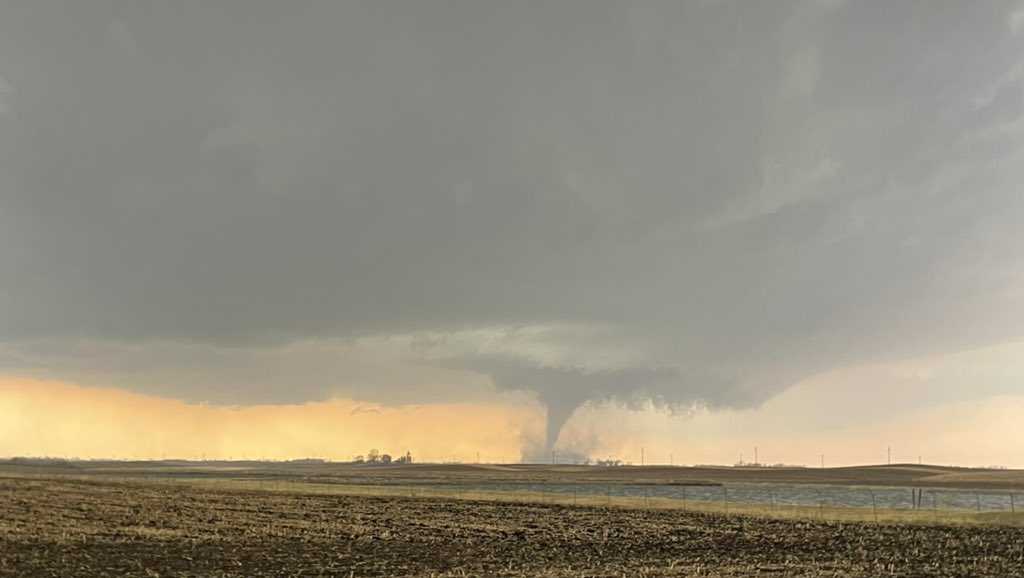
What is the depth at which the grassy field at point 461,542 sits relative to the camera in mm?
33469

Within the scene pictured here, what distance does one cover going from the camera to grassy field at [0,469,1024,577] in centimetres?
3347

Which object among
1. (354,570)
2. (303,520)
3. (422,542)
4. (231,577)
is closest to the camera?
(231,577)

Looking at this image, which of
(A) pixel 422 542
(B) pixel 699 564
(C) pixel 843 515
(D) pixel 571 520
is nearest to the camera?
(B) pixel 699 564

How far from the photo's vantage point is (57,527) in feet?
153

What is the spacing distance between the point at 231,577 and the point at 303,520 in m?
26.4

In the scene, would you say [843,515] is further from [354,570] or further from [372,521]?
[354,570]

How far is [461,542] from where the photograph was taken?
44.8 m

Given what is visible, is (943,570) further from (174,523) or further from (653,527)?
(174,523)

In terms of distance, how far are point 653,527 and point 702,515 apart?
1306cm

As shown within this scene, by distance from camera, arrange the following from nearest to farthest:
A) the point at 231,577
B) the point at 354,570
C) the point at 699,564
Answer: the point at 231,577, the point at 354,570, the point at 699,564

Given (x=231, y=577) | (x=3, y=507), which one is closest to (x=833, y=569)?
(x=231, y=577)

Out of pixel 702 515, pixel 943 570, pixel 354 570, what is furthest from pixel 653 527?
pixel 354 570

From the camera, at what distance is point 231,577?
30391 millimetres

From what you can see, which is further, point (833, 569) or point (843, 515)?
point (843, 515)
